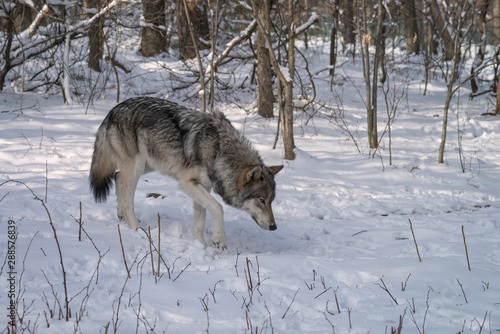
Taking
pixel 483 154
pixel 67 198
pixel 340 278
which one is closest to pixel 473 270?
pixel 340 278

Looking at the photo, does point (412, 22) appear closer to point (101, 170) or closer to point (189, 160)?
point (189, 160)

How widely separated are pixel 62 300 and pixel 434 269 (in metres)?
2.52

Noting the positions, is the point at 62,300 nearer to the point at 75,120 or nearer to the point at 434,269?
the point at 434,269

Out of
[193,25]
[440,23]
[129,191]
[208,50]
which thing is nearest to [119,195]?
[129,191]

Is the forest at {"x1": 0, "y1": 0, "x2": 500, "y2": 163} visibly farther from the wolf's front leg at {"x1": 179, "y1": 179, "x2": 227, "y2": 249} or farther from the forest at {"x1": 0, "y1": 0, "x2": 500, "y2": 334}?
the wolf's front leg at {"x1": 179, "y1": 179, "x2": 227, "y2": 249}

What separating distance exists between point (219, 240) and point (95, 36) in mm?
6365

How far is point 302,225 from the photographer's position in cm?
532

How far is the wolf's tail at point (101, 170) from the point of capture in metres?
4.98

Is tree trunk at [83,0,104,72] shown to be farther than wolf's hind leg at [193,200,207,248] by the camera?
Yes

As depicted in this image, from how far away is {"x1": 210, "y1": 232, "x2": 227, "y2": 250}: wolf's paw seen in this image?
14.9 feet

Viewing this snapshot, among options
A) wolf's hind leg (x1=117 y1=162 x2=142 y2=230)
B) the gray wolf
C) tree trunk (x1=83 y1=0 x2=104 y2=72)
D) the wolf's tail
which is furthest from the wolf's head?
tree trunk (x1=83 y1=0 x2=104 y2=72)

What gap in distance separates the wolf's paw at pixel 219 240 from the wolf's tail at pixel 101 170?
1.33m

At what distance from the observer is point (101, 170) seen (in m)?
5.06

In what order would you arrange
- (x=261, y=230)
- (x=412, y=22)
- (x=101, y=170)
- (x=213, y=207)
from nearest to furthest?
1. (x=213, y=207)
2. (x=101, y=170)
3. (x=261, y=230)
4. (x=412, y=22)
